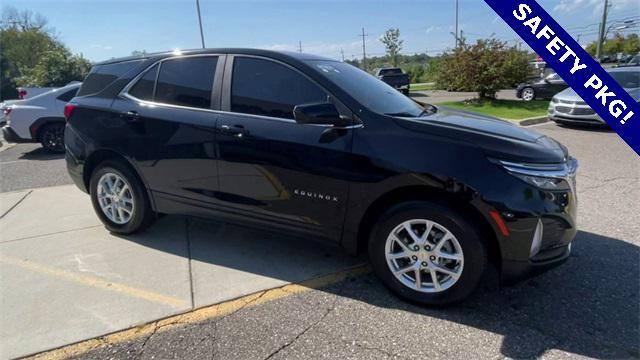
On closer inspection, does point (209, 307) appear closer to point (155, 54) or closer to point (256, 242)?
point (256, 242)

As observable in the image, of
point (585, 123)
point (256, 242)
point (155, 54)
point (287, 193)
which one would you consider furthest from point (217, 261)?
point (585, 123)

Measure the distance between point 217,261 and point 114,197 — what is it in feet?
4.40

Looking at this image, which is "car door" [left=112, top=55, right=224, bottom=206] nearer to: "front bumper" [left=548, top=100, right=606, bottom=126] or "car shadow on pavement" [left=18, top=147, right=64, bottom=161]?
"car shadow on pavement" [left=18, top=147, right=64, bottom=161]

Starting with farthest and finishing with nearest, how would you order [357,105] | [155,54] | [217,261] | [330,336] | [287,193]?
[155,54], [217,261], [287,193], [357,105], [330,336]

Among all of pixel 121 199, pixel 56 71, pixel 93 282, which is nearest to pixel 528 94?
pixel 121 199

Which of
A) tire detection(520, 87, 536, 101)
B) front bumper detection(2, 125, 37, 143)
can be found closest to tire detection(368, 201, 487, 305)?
front bumper detection(2, 125, 37, 143)

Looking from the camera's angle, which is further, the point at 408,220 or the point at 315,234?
the point at 315,234

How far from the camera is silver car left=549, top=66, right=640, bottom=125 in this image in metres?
10.0

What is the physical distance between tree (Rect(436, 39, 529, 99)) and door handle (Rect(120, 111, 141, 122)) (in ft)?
43.1

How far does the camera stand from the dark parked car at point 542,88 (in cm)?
1677

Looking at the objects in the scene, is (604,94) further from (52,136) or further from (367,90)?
(52,136)

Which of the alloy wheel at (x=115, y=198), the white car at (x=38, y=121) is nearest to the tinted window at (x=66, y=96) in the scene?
the white car at (x=38, y=121)

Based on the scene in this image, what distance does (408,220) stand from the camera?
2.84m

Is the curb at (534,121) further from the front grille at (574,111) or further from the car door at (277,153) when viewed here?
the car door at (277,153)
